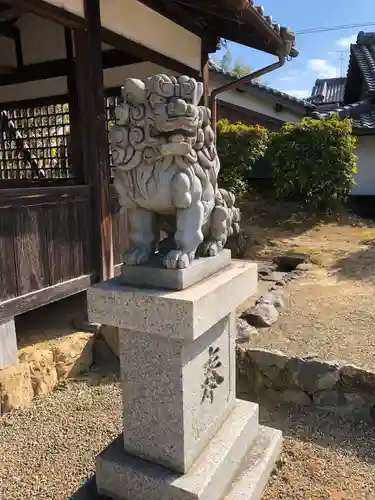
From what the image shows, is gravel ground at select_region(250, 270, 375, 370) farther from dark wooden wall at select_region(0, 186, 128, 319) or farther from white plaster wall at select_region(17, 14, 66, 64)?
white plaster wall at select_region(17, 14, 66, 64)

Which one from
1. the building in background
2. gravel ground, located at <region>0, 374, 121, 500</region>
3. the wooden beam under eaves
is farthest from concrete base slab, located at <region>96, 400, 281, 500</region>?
the building in background

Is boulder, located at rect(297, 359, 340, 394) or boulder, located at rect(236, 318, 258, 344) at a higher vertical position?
boulder, located at rect(236, 318, 258, 344)

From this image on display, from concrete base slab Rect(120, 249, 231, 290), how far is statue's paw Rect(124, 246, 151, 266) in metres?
0.03

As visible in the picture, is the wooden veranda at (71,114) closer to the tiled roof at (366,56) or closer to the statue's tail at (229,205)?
the statue's tail at (229,205)

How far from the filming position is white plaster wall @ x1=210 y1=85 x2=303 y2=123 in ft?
46.8

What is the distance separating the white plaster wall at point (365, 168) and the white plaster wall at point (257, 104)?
11.0 feet

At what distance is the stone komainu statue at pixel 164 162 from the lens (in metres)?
1.94

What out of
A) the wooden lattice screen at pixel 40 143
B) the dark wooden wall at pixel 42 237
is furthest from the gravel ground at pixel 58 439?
the wooden lattice screen at pixel 40 143

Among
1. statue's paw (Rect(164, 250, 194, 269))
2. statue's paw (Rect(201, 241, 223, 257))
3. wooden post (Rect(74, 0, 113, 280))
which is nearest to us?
statue's paw (Rect(164, 250, 194, 269))

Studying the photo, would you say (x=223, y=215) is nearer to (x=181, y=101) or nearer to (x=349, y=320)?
(x=181, y=101)

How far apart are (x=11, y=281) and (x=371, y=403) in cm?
321

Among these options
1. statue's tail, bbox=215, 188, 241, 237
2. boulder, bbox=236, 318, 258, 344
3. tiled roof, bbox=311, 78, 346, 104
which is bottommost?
boulder, bbox=236, 318, 258, 344

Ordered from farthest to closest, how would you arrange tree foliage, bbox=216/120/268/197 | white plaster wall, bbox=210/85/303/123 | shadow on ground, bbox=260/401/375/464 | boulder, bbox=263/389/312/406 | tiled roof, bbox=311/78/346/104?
tiled roof, bbox=311/78/346/104 < white plaster wall, bbox=210/85/303/123 < tree foliage, bbox=216/120/268/197 < boulder, bbox=263/389/312/406 < shadow on ground, bbox=260/401/375/464

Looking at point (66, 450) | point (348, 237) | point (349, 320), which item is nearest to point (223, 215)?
point (66, 450)
